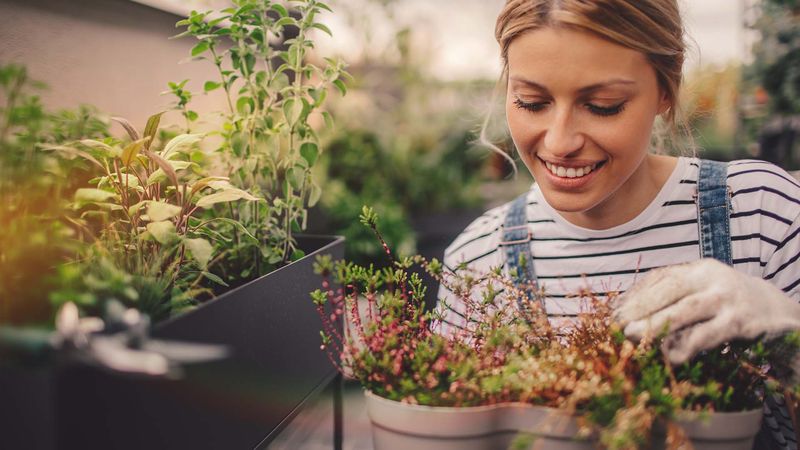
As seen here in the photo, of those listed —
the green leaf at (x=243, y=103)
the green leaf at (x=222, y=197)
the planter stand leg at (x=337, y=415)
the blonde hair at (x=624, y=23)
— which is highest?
the blonde hair at (x=624, y=23)

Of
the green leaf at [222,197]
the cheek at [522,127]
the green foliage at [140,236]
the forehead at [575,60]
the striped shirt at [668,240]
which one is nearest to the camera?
the green foliage at [140,236]

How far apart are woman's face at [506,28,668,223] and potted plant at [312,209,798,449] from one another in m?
0.47

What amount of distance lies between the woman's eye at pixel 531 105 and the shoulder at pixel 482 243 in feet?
1.44

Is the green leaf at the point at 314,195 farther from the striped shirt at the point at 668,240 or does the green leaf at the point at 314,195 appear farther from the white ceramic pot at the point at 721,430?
the white ceramic pot at the point at 721,430

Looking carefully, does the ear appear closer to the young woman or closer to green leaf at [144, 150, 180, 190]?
the young woman

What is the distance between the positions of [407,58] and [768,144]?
14.1ft

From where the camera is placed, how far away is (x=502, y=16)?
4.64 feet

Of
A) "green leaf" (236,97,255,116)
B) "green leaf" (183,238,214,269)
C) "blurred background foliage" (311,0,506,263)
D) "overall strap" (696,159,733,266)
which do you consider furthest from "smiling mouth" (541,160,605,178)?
"blurred background foliage" (311,0,506,263)

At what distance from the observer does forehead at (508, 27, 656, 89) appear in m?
1.15

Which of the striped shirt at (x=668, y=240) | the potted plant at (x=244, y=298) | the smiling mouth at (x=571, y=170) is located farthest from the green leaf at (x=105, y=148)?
the smiling mouth at (x=571, y=170)

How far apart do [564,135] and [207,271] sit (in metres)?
0.70

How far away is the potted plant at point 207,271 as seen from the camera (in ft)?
2.22

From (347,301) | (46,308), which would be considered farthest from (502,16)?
(46,308)

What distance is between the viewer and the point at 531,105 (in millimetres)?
1260
